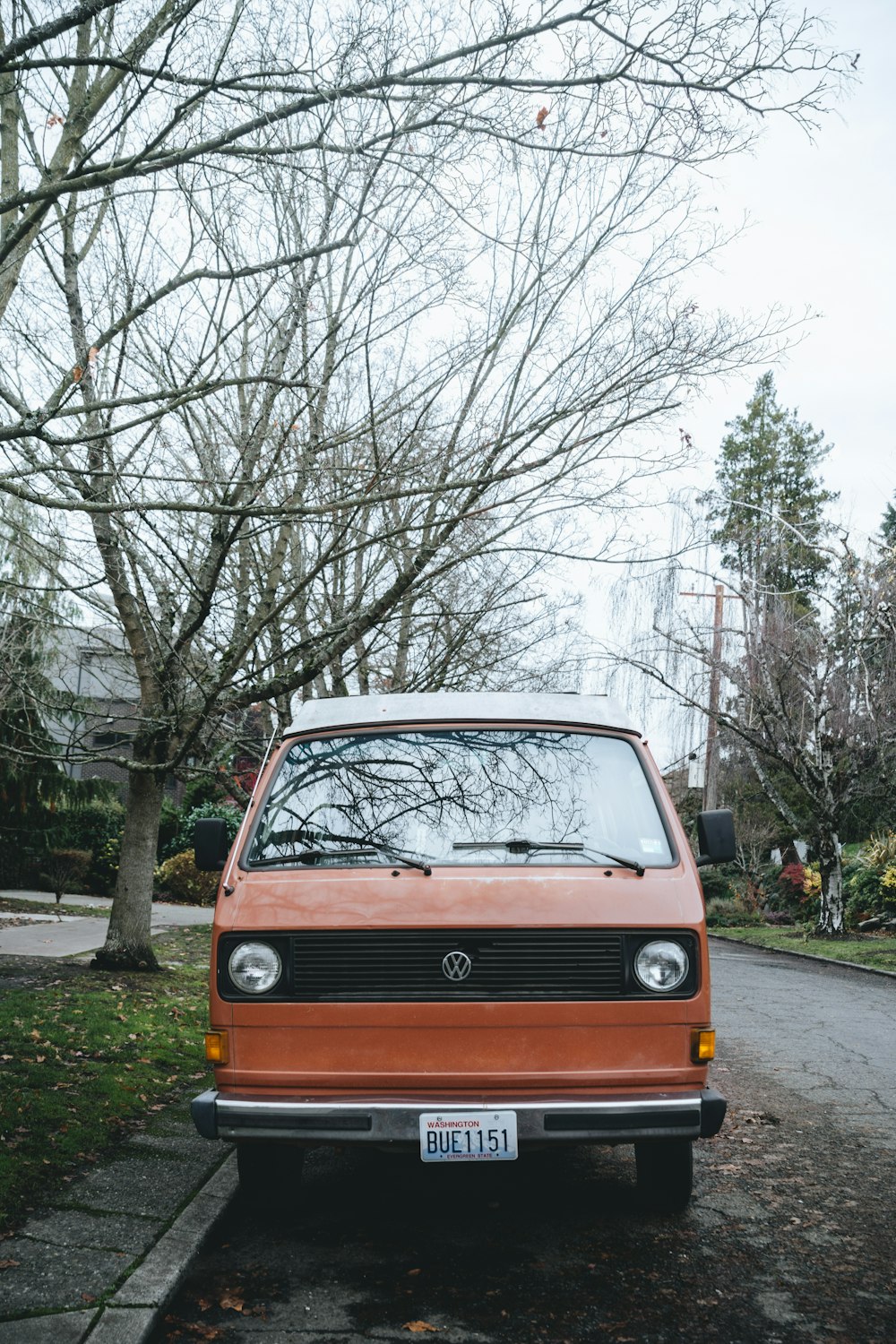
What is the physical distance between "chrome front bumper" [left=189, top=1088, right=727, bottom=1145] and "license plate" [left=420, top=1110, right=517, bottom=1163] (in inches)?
0.9

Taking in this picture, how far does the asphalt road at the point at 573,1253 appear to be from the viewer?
12.2ft

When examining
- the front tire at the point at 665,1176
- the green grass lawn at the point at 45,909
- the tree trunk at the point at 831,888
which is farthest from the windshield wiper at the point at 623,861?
the tree trunk at the point at 831,888

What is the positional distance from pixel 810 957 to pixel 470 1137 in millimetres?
17575

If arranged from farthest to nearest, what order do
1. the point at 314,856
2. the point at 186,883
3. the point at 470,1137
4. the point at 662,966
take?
the point at 186,883 → the point at 314,856 → the point at 662,966 → the point at 470,1137

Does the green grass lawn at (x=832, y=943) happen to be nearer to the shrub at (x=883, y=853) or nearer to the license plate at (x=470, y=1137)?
the shrub at (x=883, y=853)

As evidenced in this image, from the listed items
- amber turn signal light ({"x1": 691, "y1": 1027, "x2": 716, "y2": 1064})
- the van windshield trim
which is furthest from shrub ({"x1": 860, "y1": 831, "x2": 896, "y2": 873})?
amber turn signal light ({"x1": 691, "y1": 1027, "x2": 716, "y2": 1064})

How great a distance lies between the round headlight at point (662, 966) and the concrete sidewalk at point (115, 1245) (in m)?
1.90

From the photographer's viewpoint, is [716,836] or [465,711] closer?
[716,836]

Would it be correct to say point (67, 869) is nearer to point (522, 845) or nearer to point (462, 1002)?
point (522, 845)

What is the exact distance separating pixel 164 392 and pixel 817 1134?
17.3 feet

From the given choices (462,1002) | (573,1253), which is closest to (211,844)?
(462,1002)

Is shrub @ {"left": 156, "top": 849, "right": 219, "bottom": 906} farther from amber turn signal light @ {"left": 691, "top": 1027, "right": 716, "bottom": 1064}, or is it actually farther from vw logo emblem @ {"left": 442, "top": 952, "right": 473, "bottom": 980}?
amber turn signal light @ {"left": 691, "top": 1027, "right": 716, "bottom": 1064}

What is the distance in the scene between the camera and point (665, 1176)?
483cm

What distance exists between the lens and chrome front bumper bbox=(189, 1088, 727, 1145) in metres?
4.09
